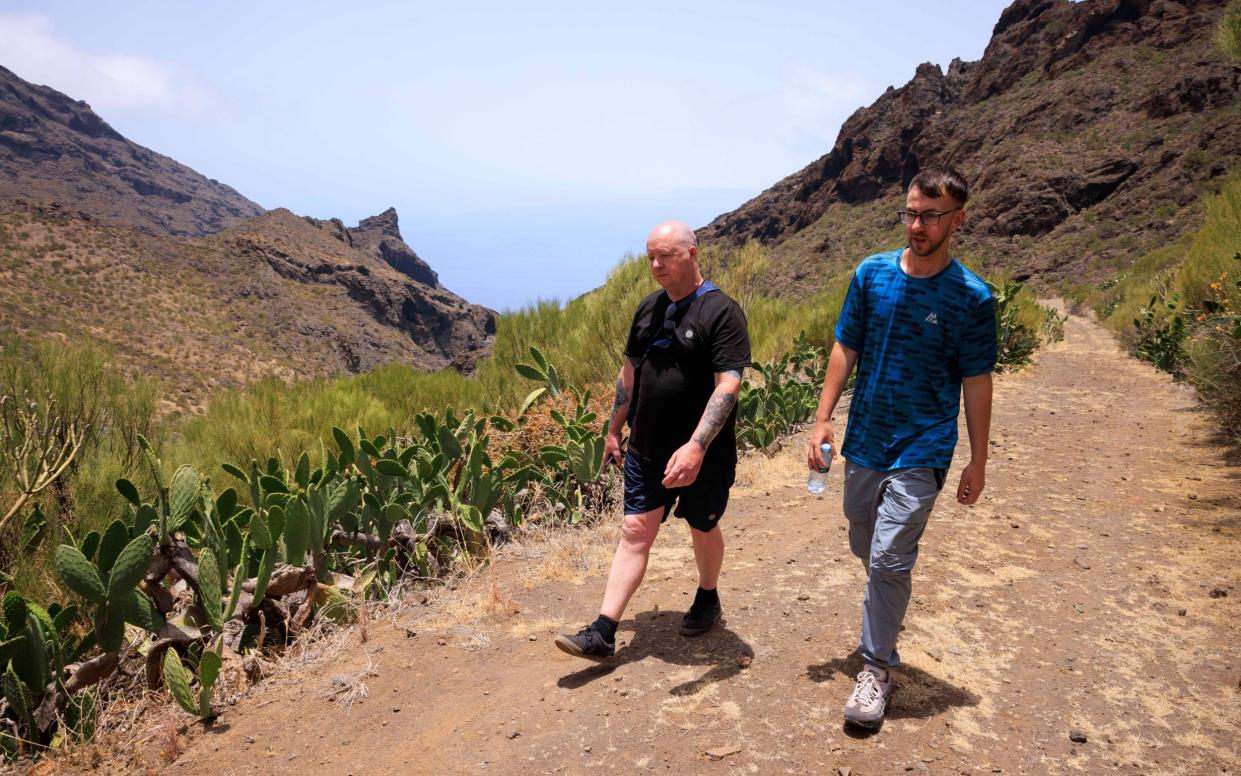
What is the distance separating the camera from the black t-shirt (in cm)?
314

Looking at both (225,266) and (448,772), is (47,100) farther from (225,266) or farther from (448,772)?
(448,772)

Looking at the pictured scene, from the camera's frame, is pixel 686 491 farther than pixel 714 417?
Yes

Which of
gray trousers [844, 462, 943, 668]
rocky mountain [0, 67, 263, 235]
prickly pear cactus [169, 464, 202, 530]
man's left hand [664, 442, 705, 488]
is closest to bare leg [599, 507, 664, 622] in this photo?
man's left hand [664, 442, 705, 488]

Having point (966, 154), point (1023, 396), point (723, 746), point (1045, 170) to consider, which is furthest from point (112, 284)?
Answer: point (966, 154)

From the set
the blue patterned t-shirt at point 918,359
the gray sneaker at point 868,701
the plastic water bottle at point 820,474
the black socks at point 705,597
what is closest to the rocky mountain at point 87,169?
the black socks at point 705,597

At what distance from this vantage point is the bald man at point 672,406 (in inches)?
125

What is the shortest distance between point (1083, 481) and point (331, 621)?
548 centimetres

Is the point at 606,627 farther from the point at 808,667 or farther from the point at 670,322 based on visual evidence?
the point at 670,322

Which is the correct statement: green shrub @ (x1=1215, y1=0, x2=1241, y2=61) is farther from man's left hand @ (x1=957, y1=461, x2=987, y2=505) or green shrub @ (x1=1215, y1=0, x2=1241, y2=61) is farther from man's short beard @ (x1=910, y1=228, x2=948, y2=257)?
man's left hand @ (x1=957, y1=461, x2=987, y2=505)

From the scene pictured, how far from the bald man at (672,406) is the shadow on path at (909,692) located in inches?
28.3

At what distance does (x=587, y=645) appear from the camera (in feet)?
10.6

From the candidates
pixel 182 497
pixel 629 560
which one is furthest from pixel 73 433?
pixel 629 560

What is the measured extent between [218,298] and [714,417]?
169ft

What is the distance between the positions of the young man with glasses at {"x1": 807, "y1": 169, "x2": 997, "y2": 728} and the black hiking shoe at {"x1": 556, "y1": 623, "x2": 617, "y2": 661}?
0.95 m
